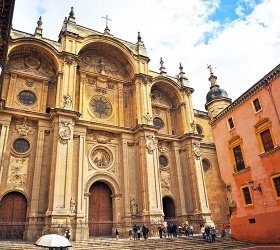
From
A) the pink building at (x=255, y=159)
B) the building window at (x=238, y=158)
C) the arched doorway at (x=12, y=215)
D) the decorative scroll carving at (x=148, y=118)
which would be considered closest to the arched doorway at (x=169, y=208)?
the pink building at (x=255, y=159)

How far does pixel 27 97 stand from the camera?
73.1ft

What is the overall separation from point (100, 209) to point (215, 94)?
22.7 metres

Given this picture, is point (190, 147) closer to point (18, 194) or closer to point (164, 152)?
point (164, 152)

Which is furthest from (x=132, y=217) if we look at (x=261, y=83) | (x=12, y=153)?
(x=261, y=83)

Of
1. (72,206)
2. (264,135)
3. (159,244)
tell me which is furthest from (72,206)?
(264,135)

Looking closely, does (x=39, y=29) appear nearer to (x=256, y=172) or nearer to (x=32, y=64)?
(x=32, y=64)

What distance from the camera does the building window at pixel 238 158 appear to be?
65.7ft

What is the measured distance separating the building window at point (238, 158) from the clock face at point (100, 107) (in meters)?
11.8

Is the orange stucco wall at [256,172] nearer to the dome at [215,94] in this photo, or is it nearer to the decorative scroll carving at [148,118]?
the decorative scroll carving at [148,118]

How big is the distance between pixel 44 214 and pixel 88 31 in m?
17.7

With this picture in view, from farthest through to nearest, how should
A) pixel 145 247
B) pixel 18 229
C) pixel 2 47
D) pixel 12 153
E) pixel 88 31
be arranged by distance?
pixel 88 31 → pixel 12 153 → pixel 18 229 → pixel 145 247 → pixel 2 47

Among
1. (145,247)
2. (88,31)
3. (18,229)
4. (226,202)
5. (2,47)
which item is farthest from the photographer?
(226,202)

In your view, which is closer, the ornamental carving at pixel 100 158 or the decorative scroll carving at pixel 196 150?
the ornamental carving at pixel 100 158

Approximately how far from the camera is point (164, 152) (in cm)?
2705
